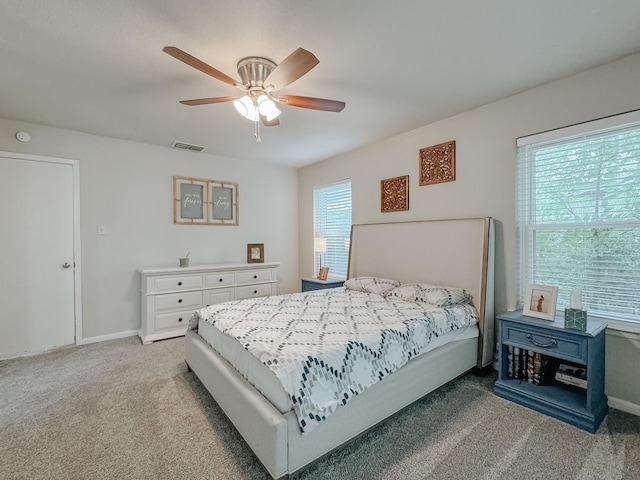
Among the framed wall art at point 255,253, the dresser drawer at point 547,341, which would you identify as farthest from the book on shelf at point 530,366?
the framed wall art at point 255,253

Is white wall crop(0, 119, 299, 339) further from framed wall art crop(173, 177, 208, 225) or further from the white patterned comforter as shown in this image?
the white patterned comforter

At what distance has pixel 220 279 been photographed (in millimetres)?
4020

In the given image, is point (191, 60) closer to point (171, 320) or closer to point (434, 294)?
point (434, 294)

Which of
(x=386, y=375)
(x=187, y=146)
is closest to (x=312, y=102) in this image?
(x=386, y=375)

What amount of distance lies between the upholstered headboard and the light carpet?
0.75 meters

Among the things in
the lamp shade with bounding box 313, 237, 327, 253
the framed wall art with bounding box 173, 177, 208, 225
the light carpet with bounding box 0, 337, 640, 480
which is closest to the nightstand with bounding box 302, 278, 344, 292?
the lamp shade with bounding box 313, 237, 327, 253

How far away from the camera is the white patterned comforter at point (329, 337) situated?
5.04ft

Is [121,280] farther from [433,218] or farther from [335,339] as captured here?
[433,218]

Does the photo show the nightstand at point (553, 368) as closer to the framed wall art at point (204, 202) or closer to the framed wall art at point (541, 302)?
the framed wall art at point (541, 302)

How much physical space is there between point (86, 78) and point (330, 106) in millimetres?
1905

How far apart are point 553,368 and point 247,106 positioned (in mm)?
3144

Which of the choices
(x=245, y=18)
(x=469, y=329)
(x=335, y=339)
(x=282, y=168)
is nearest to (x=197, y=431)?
(x=335, y=339)

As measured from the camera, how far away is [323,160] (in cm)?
479

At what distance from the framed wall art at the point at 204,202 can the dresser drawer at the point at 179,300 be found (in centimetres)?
105
